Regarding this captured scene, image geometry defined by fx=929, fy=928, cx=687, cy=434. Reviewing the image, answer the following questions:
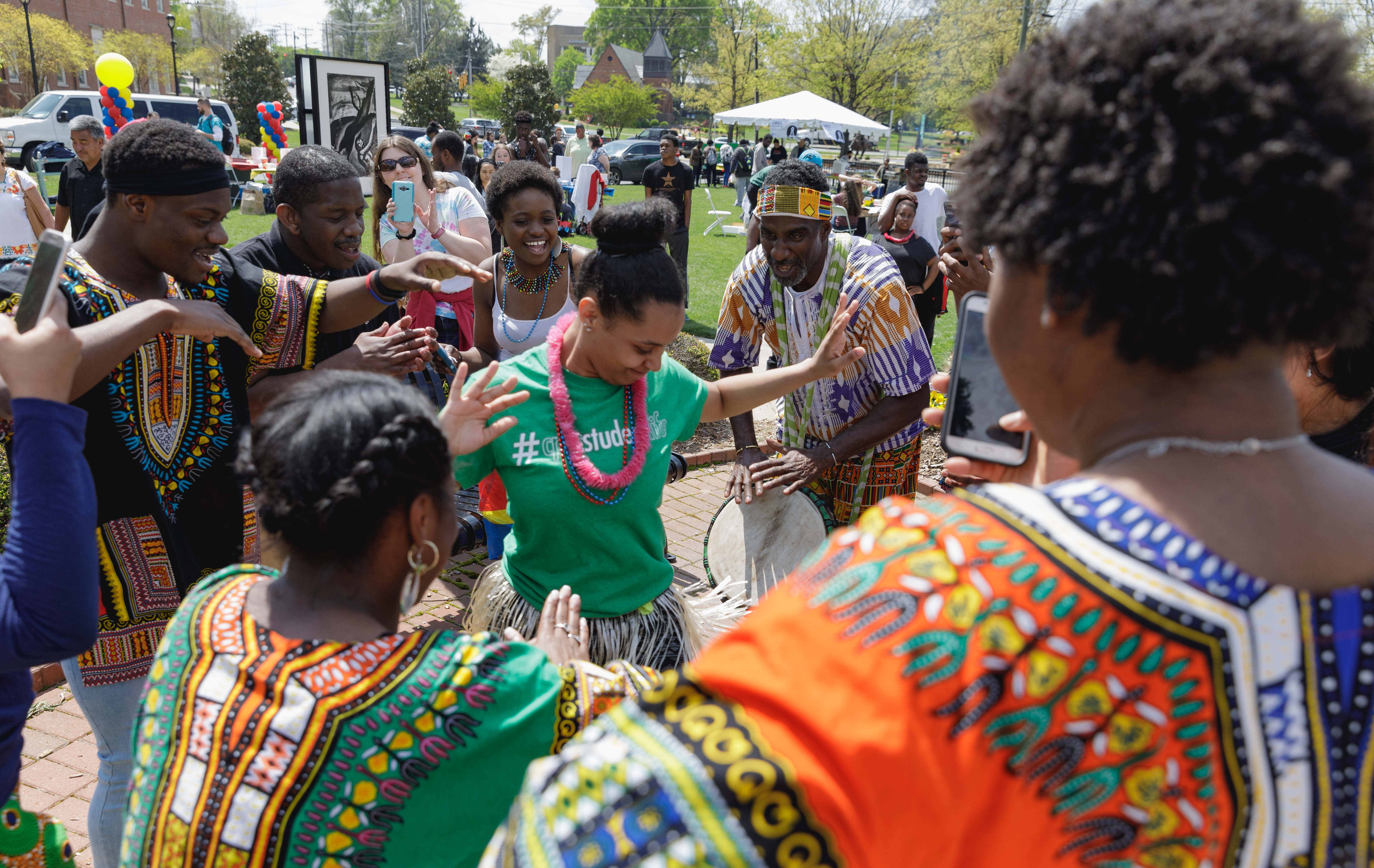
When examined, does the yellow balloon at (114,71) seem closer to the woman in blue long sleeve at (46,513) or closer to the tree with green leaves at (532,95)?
the woman in blue long sleeve at (46,513)

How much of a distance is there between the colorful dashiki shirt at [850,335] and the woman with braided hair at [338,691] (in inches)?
87.1

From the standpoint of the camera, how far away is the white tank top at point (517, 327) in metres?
4.92

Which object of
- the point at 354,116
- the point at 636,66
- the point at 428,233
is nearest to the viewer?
the point at 428,233

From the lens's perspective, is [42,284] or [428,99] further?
[428,99]

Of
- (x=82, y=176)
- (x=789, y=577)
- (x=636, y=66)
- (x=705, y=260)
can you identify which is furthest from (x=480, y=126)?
(x=636, y=66)

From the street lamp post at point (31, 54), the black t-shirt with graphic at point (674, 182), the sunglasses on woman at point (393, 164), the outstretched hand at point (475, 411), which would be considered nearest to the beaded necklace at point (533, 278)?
the sunglasses on woman at point (393, 164)

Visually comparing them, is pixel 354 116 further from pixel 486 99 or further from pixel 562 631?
pixel 486 99

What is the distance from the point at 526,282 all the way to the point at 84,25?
56.9 meters

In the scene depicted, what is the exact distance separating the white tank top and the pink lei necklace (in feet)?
6.84

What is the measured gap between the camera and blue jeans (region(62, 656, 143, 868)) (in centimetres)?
249

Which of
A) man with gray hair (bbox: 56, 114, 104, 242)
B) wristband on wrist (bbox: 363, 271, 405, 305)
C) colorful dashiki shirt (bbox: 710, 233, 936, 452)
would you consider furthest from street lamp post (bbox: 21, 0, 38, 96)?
colorful dashiki shirt (bbox: 710, 233, 936, 452)

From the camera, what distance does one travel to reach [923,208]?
10.1 meters

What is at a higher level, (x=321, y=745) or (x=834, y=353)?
(x=834, y=353)

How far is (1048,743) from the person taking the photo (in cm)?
86
